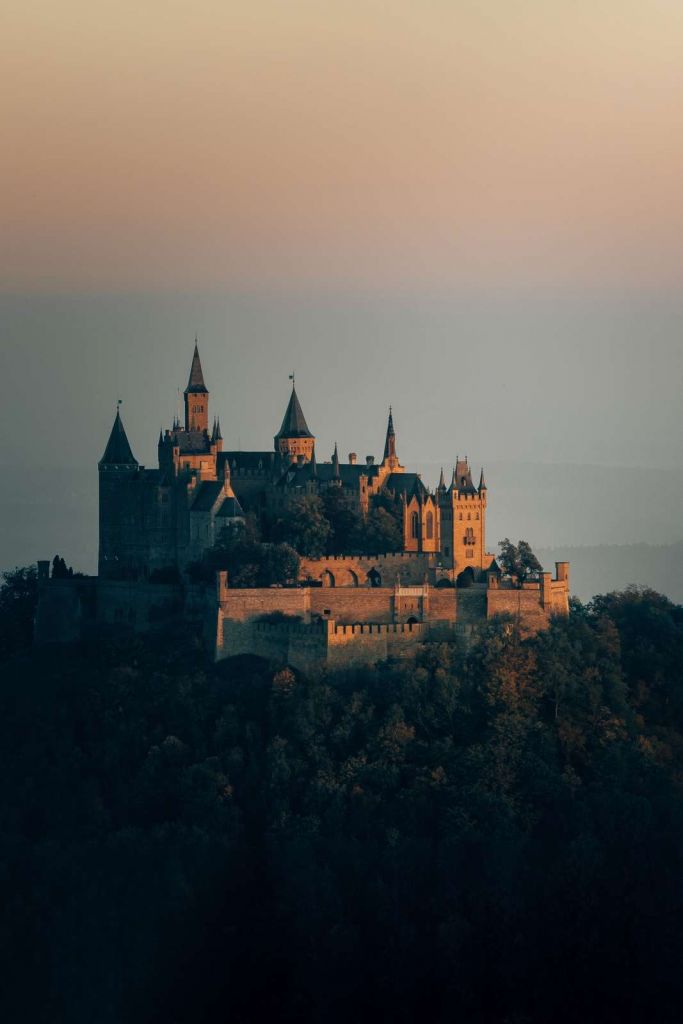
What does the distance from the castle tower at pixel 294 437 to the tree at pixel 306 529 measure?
3586 millimetres

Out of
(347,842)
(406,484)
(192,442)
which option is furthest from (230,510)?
(347,842)

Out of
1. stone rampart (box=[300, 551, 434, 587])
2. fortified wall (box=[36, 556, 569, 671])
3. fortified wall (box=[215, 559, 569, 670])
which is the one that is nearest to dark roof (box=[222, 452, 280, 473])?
stone rampart (box=[300, 551, 434, 587])

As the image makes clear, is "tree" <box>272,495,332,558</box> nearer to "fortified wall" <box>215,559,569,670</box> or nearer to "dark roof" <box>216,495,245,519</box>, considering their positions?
"dark roof" <box>216,495,245,519</box>

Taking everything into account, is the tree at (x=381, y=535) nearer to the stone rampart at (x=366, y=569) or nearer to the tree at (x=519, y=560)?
the stone rampart at (x=366, y=569)

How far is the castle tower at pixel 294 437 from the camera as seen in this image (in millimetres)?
80250

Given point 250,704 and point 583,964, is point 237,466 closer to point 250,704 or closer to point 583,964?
point 250,704

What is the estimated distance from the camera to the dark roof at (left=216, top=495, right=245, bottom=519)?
76.6 meters

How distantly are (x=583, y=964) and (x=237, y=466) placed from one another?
22519mm

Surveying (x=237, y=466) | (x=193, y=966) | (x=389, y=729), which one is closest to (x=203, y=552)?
(x=237, y=466)

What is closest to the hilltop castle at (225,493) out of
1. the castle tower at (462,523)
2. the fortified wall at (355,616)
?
the castle tower at (462,523)

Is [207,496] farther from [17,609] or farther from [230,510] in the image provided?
[17,609]

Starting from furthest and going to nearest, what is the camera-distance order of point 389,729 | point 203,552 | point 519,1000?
point 203,552 → point 389,729 → point 519,1000

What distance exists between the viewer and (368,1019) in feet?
209

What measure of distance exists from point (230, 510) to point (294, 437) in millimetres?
4845
